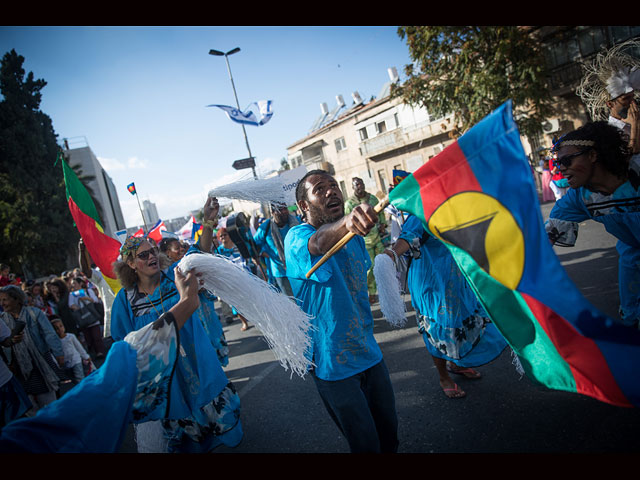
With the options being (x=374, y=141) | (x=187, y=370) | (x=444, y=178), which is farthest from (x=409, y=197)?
(x=374, y=141)

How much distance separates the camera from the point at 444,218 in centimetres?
150

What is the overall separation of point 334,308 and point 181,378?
1.31m

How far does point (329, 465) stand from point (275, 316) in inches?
32.4

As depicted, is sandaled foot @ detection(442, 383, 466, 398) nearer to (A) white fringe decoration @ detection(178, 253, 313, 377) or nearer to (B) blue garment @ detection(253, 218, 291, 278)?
(A) white fringe decoration @ detection(178, 253, 313, 377)

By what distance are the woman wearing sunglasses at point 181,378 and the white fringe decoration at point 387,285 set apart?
1.34m

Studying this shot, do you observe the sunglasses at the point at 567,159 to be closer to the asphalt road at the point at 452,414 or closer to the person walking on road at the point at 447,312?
the person walking on road at the point at 447,312

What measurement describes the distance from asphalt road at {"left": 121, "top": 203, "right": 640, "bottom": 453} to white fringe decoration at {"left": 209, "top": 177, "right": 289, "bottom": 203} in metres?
2.25

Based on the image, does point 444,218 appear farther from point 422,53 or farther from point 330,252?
point 422,53

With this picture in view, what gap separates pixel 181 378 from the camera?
255 cm

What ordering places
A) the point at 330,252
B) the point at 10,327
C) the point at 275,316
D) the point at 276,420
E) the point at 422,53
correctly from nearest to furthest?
the point at 330,252 → the point at 275,316 → the point at 276,420 → the point at 10,327 → the point at 422,53

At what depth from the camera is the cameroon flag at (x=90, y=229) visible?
4039 mm

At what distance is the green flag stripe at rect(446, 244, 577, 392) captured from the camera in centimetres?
140

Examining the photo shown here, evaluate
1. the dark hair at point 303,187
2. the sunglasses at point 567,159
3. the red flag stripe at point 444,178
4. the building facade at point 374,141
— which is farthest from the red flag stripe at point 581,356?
the building facade at point 374,141

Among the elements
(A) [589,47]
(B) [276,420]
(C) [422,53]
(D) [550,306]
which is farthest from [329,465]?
(A) [589,47]
